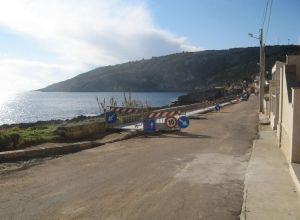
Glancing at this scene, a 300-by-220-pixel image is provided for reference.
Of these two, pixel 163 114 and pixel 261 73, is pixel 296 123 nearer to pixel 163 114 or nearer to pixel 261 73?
pixel 163 114

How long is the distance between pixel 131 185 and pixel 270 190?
295cm

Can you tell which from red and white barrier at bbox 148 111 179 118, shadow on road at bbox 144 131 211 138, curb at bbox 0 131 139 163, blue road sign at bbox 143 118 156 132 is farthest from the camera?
red and white barrier at bbox 148 111 179 118

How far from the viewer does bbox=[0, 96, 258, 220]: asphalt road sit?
7035 millimetres

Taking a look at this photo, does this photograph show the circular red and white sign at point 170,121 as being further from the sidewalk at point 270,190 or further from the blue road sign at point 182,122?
the sidewalk at point 270,190

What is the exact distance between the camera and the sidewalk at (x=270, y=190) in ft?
22.5

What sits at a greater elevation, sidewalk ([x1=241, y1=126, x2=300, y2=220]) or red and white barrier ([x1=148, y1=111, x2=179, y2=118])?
red and white barrier ([x1=148, y1=111, x2=179, y2=118])

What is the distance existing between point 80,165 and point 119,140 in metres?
5.79

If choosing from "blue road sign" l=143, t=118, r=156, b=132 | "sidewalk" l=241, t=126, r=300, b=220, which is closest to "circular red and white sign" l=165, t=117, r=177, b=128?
"blue road sign" l=143, t=118, r=156, b=132

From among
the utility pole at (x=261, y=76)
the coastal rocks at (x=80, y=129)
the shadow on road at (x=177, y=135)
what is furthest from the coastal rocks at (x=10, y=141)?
the utility pole at (x=261, y=76)

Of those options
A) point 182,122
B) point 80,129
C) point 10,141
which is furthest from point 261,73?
point 10,141

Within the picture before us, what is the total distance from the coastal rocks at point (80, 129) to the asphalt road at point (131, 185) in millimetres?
2623

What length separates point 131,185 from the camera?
8852mm

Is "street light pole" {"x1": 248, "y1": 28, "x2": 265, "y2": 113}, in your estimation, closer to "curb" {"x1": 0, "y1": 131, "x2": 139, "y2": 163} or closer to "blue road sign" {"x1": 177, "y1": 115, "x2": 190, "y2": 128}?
"blue road sign" {"x1": 177, "y1": 115, "x2": 190, "y2": 128}

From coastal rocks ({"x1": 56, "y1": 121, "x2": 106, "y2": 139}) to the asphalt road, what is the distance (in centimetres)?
262
